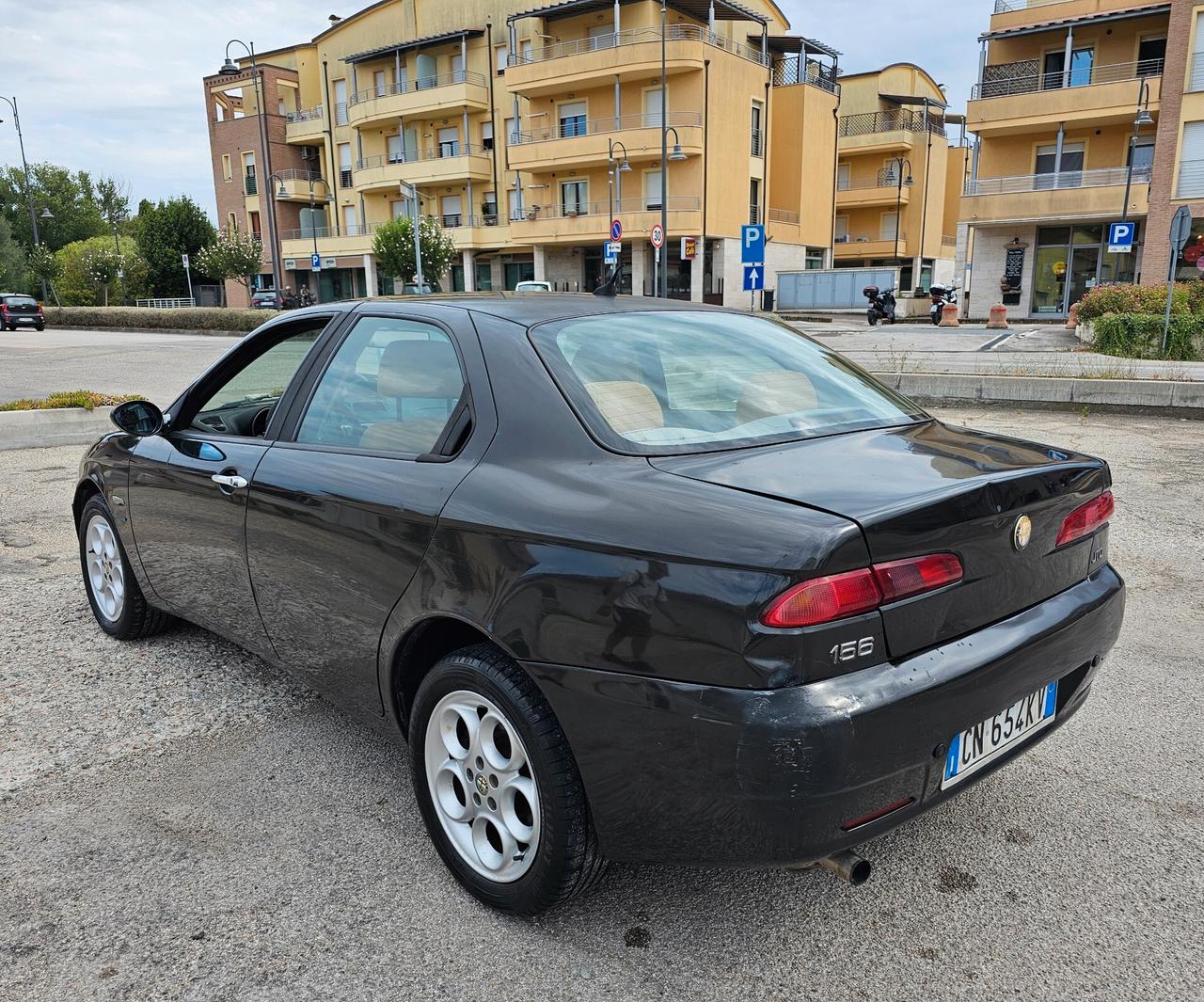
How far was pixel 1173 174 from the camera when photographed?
3347 cm

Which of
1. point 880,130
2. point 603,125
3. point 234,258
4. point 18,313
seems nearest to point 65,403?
point 18,313

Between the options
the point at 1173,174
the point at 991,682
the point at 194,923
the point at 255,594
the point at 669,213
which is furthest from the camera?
the point at 669,213

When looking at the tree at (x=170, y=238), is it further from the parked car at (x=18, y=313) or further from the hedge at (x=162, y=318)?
the parked car at (x=18, y=313)

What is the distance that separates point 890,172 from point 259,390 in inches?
2275

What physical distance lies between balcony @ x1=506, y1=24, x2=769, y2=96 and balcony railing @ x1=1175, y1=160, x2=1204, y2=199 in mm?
19048

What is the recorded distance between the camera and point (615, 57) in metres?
41.3

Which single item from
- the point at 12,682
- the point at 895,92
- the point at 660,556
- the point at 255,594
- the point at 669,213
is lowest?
the point at 12,682

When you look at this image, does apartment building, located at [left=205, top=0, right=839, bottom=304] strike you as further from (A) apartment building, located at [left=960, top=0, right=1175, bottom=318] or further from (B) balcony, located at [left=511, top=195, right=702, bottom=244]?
(A) apartment building, located at [left=960, top=0, right=1175, bottom=318]

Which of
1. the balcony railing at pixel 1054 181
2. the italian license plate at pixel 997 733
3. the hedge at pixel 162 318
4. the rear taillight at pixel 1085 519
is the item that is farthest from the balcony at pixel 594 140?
the italian license plate at pixel 997 733

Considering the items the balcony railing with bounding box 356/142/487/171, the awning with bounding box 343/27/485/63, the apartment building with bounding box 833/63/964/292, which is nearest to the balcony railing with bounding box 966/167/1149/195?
the apartment building with bounding box 833/63/964/292

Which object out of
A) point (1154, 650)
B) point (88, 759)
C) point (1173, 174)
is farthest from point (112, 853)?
point (1173, 174)

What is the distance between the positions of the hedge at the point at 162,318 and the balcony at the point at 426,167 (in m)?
14.2

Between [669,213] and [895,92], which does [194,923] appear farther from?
[895,92]

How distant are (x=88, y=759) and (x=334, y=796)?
3.21 feet
